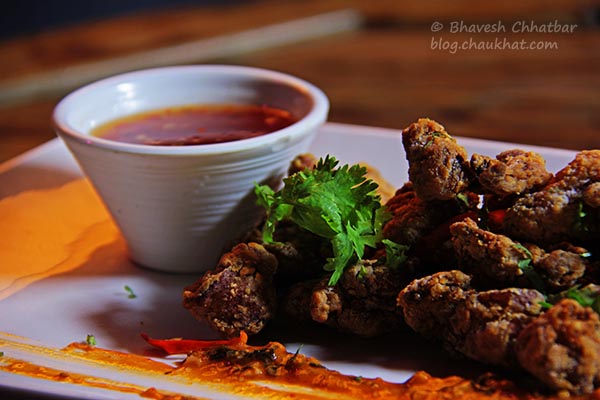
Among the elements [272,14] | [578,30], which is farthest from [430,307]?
[272,14]

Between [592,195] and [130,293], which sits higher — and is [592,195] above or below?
above

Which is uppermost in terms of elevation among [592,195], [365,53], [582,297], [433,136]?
[365,53]

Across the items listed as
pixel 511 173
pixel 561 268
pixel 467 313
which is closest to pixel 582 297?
pixel 561 268

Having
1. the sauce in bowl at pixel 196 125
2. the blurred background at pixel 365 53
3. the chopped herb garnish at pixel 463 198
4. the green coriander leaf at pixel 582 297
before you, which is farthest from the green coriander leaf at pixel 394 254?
the blurred background at pixel 365 53

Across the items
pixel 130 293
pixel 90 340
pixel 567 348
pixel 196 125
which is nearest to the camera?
pixel 567 348

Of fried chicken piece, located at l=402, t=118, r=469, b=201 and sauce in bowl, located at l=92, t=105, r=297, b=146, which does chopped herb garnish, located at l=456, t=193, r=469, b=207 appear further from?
sauce in bowl, located at l=92, t=105, r=297, b=146

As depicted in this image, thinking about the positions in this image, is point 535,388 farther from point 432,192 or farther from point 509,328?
point 432,192

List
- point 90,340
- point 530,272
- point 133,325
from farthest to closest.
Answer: point 133,325, point 90,340, point 530,272

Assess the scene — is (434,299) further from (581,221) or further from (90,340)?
(90,340)
